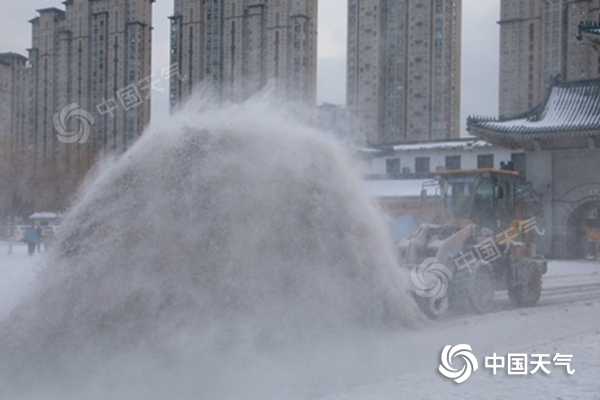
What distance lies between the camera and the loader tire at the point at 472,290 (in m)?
10.9

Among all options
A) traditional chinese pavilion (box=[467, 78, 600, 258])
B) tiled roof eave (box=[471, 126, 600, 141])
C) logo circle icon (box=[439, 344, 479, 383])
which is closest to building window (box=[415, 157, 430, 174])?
traditional chinese pavilion (box=[467, 78, 600, 258])

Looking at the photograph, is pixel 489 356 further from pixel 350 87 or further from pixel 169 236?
pixel 350 87

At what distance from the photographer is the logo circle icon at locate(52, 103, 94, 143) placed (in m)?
22.2

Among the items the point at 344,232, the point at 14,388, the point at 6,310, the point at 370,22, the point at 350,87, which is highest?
the point at 370,22

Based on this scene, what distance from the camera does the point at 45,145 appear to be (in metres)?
32.0

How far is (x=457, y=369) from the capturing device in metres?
7.01

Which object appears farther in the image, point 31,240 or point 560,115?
point 560,115

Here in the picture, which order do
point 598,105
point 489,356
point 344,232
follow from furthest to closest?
point 598,105
point 344,232
point 489,356

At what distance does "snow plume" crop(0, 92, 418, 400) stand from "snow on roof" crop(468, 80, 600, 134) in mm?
22990

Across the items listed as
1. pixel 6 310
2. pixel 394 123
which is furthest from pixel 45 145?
pixel 6 310

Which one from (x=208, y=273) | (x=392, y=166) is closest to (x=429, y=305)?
(x=208, y=273)

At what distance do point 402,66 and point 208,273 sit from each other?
36.2m

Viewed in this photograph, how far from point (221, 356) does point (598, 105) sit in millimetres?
27453

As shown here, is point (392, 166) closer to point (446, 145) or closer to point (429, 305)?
point (446, 145)
